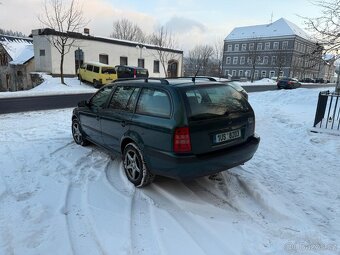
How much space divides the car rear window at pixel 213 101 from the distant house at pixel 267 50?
5924 cm

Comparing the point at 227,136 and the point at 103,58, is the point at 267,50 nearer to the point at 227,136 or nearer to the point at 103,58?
the point at 103,58

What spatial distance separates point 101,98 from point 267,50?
70080 millimetres

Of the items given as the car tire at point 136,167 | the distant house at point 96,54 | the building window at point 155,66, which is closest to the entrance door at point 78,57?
the distant house at point 96,54

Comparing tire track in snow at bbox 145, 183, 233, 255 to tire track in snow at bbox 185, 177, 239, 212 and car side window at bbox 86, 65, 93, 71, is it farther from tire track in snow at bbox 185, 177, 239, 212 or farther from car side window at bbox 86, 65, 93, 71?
car side window at bbox 86, 65, 93, 71

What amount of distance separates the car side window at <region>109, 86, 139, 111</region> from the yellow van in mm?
20176

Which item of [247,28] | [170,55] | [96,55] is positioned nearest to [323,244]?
[96,55]

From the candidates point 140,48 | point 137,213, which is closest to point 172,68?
point 140,48

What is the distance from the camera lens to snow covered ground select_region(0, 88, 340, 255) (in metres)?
2.87

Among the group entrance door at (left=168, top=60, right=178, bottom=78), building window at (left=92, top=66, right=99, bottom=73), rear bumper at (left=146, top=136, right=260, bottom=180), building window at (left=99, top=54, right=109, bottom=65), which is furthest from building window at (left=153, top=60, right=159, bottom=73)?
rear bumper at (left=146, top=136, right=260, bottom=180)

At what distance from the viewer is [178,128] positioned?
348 cm

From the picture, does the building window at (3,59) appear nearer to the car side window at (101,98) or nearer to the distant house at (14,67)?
the distant house at (14,67)

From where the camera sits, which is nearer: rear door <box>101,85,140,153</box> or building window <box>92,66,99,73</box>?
rear door <box>101,85,140,153</box>

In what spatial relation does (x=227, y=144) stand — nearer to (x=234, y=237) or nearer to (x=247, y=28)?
(x=234, y=237)

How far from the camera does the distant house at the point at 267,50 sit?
2500 inches
